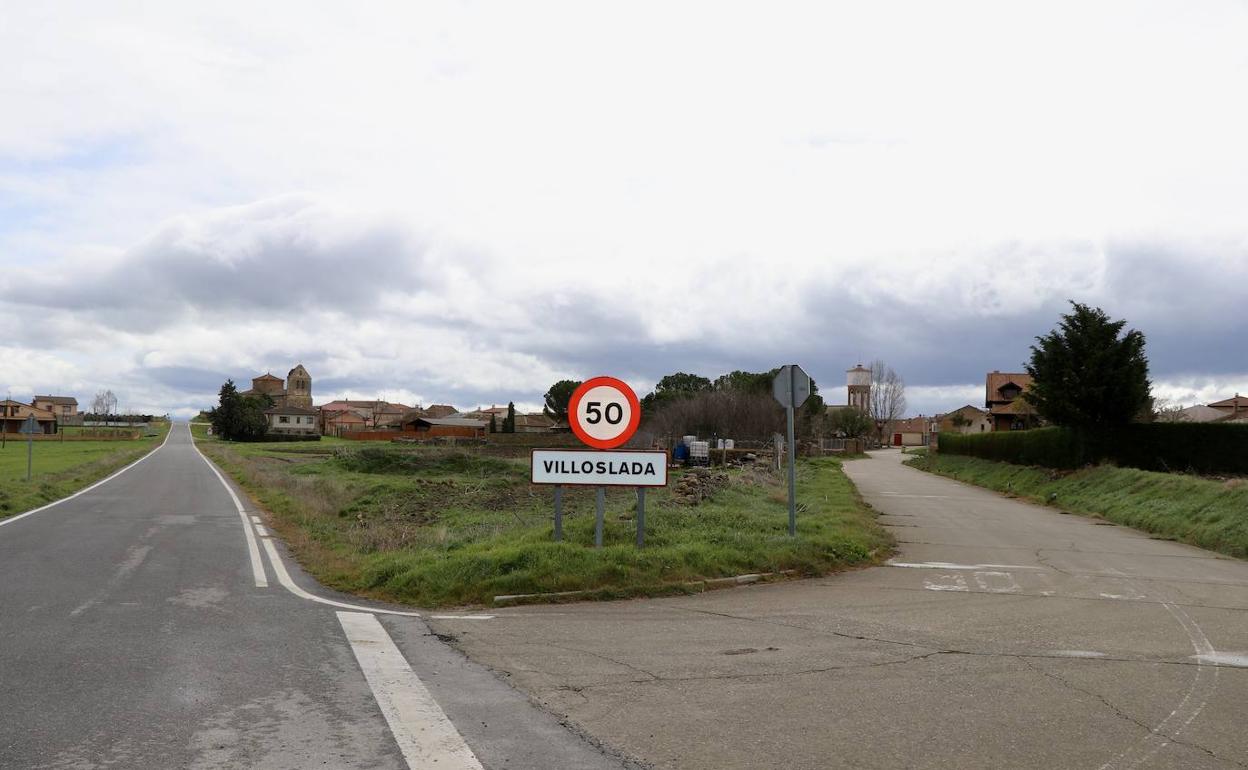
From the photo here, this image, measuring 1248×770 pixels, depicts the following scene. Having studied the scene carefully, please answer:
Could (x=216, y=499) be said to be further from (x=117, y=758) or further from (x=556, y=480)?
(x=117, y=758)

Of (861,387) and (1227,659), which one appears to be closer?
(1227,659)

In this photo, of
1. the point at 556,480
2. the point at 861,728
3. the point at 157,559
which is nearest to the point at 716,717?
the point at 861,728

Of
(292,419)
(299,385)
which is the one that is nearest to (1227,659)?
(292,419)

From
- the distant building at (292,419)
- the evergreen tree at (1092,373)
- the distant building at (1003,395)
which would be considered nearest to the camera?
the evergreen tree at (1092,373)

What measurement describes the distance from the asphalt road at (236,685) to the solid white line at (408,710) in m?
0.02

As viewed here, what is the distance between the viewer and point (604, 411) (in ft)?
37.6

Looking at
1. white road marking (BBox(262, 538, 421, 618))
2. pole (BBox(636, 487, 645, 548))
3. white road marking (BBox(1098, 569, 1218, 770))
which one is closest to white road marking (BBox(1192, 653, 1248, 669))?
white road marking (BBox(1098, 569, 1218, 770))

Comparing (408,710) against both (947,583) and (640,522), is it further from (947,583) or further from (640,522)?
(947,583)

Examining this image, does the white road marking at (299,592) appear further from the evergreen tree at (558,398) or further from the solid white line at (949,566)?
the evergreen tree at (558,398)

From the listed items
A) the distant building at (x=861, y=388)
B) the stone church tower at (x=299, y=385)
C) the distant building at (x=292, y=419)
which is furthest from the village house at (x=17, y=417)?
the distant building at (x=861, y=388)

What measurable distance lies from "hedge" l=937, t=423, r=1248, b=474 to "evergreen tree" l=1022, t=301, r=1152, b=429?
2.18 feet

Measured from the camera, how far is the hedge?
27.7 meters

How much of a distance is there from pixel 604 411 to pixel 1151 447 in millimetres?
25480

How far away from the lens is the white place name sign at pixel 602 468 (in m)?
11.4
